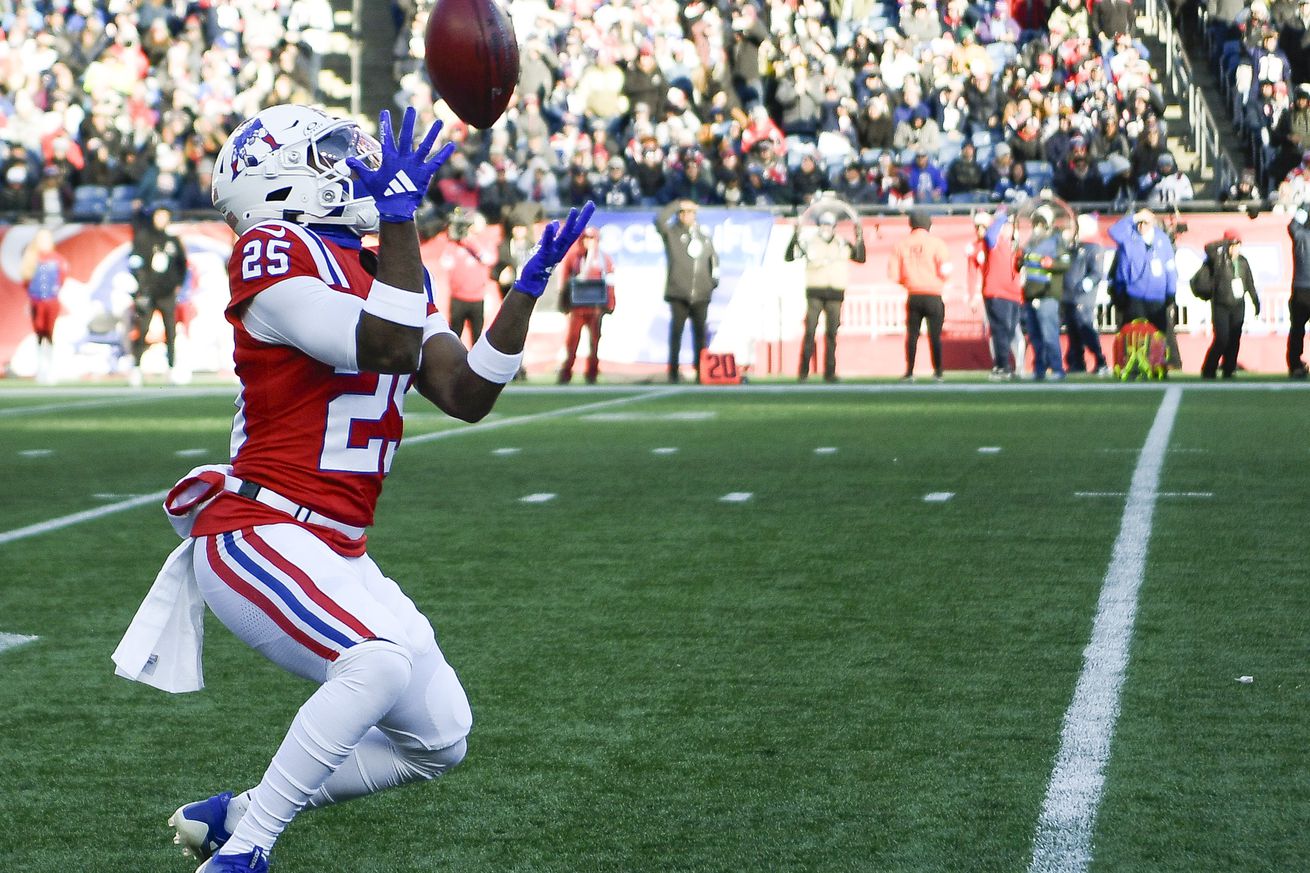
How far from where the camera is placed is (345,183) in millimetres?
3717

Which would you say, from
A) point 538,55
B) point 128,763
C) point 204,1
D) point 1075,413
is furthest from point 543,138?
point 128,763

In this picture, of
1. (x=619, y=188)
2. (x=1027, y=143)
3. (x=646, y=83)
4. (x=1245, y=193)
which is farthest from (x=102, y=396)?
(x=1245, y=193)

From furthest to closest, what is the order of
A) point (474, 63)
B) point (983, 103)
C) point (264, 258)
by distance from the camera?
point (983, 103)
point (474, 63)
point (264, 258)

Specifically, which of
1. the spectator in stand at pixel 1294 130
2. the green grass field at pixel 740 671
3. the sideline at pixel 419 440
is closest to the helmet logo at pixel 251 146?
the green grass field at pixel 740 671

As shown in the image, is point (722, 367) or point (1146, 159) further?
point (1146, 159)

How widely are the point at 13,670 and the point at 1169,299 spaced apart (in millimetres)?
14876

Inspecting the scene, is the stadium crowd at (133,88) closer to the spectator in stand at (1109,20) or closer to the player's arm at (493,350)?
the spectator in stand at (1109,20)

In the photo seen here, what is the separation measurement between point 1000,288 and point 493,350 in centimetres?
1570

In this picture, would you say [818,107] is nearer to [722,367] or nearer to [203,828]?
[722,367]

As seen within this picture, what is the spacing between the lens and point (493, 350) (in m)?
3.69

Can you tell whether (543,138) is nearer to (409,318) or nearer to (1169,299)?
(1169,299)

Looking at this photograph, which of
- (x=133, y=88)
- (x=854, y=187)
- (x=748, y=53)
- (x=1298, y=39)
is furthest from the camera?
(x=133, y=88)

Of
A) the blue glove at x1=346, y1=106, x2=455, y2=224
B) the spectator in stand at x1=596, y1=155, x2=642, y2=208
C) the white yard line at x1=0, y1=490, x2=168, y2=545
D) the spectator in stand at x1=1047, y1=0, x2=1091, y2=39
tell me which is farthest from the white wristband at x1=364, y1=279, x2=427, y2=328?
the spectator in stand at x1=1047, y1=0, x2=1091, y2=39

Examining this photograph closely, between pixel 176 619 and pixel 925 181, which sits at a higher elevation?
pixel 925 181
